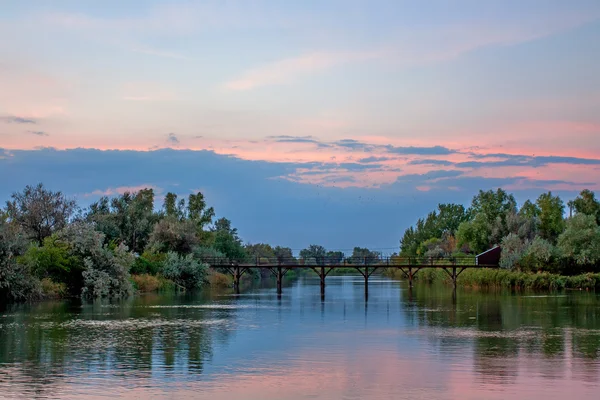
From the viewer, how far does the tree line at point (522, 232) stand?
8406 cm

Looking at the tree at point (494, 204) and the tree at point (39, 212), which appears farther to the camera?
the tree at point (494, 204)

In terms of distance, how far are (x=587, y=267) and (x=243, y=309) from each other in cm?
4584

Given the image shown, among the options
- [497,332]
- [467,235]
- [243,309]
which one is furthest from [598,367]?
[467,235]

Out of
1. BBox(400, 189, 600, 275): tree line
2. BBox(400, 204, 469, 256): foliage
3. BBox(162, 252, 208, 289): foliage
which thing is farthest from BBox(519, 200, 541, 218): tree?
BBox(162, 252, 208, 289): foliage

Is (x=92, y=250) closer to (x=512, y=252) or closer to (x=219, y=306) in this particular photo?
(x=219, y=306)

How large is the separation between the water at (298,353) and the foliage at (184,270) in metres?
31.3

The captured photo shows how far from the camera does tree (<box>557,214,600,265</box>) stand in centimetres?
8244

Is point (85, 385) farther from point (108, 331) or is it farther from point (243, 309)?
point (243, 309)

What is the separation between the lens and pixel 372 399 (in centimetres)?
2111

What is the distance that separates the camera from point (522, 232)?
10825 cm

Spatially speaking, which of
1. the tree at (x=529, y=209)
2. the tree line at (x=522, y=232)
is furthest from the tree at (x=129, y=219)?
the tree at (x=529, y=209)

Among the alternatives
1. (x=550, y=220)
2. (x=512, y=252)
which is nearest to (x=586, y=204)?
(x=550, y=220)

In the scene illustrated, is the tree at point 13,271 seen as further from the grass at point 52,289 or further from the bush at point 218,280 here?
the bush at point 218,280

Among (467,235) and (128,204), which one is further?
(467,235)
